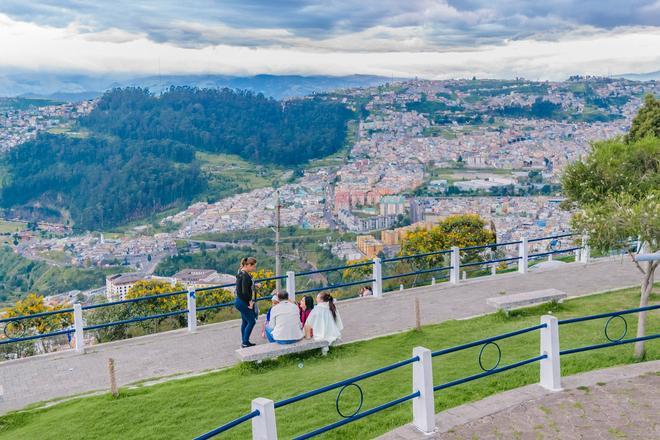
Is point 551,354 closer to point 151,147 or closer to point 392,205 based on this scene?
point 392,205

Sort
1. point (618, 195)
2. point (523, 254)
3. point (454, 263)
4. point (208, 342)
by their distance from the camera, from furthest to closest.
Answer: point (523, 254) → point (454, 263) → point (208, 342) → point (618, 195)

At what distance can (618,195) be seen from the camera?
30.5 ft

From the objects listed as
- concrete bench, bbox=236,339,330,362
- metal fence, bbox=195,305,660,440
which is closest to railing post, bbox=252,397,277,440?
metal fence, bbox=195,305,660,440

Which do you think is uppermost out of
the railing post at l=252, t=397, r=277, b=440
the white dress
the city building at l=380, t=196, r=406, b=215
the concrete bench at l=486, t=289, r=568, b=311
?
the railing post at l=252, t=397, r=277, b=440

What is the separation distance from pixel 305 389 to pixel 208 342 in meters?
3.27

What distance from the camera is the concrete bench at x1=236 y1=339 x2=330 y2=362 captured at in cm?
822

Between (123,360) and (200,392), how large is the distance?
7.90 ft

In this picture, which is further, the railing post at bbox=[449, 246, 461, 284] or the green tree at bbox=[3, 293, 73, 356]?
the green tree at bbox=[3, 293, 73, 356]

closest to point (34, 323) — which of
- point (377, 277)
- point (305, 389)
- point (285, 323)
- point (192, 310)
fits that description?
point (192, 310)

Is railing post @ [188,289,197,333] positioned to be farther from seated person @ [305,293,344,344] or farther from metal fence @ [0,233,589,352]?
seated person @ [305,293,344,344]

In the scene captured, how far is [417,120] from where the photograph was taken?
126m

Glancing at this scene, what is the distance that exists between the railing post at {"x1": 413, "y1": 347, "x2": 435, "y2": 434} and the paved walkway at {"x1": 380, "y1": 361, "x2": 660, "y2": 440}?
4.1 inches

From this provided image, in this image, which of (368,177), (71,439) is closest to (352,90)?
(368,177)

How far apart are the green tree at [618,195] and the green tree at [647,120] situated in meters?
9.54
